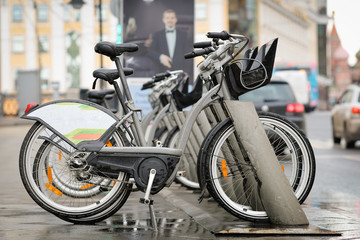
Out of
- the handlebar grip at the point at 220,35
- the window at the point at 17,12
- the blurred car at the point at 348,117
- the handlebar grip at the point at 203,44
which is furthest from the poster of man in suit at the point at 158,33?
the window at the point at 17,12

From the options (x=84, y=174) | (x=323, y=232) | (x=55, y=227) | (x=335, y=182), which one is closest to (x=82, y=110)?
(x=84, y=174)

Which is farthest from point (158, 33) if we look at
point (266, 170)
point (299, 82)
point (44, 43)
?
point (44, 43)

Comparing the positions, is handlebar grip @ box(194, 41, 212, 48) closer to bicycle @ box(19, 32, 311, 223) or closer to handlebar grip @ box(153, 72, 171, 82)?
bicycle @ box(19, 32, 311, 223)

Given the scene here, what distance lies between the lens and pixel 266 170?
564cm

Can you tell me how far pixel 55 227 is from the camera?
5781mm

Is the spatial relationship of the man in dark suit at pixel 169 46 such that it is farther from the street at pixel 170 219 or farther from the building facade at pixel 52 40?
the building facade at pixel 52 40

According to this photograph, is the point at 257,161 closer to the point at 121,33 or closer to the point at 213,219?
the point at 213,219

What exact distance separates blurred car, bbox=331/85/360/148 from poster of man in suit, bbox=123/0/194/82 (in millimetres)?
4790

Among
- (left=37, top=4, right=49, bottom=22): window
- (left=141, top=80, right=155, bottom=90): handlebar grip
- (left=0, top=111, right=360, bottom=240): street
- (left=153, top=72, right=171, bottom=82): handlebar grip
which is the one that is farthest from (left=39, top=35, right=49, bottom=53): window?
(left=153, top=72, right=171, bottom=82): handlebar grip

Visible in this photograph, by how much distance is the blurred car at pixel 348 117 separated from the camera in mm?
18391

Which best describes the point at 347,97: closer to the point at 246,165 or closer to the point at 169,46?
the point at 169,46

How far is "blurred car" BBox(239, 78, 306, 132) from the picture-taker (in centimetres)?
1495

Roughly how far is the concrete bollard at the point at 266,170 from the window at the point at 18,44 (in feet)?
208

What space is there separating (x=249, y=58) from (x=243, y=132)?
0.53m
